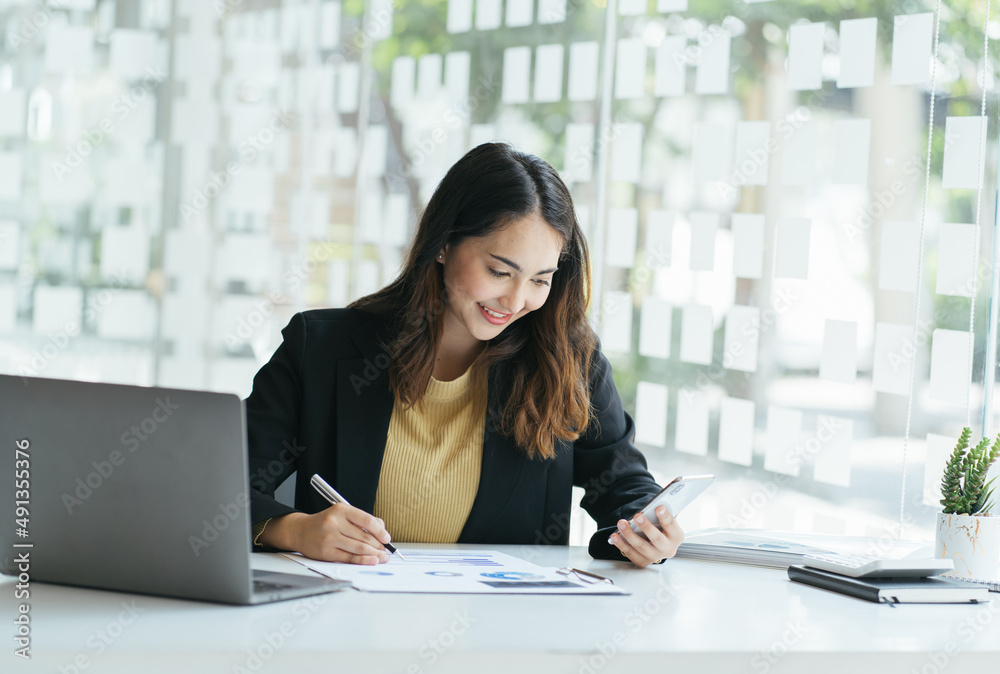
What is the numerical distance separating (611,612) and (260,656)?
460 millimetres

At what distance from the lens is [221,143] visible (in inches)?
129

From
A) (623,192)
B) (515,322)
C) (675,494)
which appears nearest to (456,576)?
(675,494)

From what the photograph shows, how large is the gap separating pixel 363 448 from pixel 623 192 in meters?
1.37

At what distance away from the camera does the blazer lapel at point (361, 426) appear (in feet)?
5.92

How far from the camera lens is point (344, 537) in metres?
1.42

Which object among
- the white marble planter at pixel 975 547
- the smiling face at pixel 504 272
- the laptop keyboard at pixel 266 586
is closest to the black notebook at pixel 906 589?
the white marble planter at pixel 975 547

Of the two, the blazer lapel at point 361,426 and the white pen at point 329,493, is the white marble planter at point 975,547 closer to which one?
the white pen at point 329,493

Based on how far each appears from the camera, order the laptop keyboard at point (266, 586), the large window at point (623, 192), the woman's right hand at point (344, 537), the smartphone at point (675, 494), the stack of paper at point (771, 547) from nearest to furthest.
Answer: the laptop keyboard at point (266, 586), the woman's right hand at point (344, 537), the smartphone at point (675, 494), the stack of paper at point (771, 547), the large window at point (623, 192)

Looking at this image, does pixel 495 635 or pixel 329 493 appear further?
pixel 329 493

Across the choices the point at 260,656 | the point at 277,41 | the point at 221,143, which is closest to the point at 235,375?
the point at 221,143

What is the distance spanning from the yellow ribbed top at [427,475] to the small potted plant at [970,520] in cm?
86

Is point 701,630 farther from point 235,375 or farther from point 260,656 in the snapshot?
point 235,375

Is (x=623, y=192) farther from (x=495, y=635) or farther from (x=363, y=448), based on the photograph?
(x=495, y=635)

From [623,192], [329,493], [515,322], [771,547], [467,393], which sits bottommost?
[771,547]
